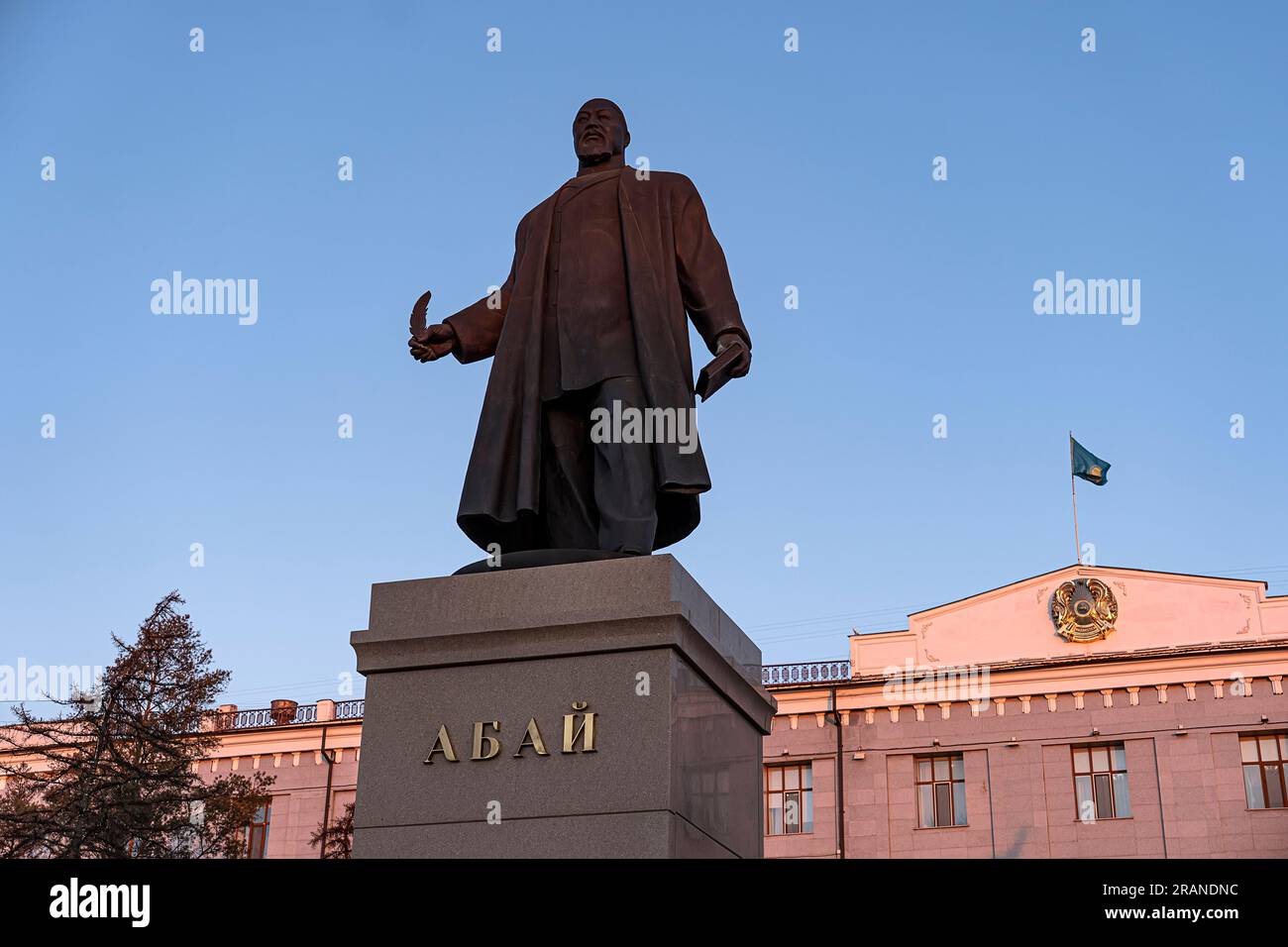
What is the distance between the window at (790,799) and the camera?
3641 cm

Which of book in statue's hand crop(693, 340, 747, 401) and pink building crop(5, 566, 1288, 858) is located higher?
pink building crop(5, 566, 1288, 858)

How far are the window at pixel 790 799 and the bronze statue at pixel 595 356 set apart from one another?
30077 mm

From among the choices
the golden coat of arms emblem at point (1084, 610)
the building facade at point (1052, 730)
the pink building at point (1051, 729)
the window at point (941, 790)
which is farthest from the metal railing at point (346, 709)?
the golden coat of arms emblem at point (1084, 610)

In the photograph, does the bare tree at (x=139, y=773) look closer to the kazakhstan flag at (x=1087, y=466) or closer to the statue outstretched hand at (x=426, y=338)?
the statue outstretched hand at (x=426, y=338)

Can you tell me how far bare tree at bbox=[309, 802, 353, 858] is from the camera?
107ft

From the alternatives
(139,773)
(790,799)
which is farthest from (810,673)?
(139,773)

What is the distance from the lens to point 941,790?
3603 centimetres

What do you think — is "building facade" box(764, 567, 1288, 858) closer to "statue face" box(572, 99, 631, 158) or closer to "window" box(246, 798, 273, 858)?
"window" box(246, 798, 273, 858)

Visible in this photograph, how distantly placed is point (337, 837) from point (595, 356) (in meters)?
30.5

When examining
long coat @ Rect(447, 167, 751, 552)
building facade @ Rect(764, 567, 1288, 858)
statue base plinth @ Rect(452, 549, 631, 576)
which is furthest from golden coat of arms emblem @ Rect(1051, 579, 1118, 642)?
statue base plinth @ Rect(452, 549, 631, 576)

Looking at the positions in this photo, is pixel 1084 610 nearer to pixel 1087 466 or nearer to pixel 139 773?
pixel 1087 466

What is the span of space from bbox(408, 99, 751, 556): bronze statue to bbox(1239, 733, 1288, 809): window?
98.8ft
